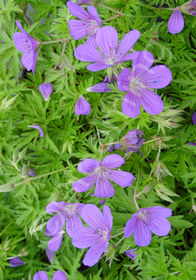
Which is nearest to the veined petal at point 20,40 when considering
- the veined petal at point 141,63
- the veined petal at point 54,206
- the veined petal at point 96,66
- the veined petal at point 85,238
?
the veined petal at point 96,66

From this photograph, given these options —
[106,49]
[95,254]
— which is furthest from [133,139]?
[95,254]

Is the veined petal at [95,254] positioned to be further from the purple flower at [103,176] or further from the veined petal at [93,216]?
the purple flower at [103,176]

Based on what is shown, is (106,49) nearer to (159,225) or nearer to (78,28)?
(78,28)

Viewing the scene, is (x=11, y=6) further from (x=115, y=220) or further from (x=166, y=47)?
(x=115, y=220)

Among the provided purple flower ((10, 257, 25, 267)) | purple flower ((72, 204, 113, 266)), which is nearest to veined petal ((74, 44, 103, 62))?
purple flower ((72, 204, 113, 266))

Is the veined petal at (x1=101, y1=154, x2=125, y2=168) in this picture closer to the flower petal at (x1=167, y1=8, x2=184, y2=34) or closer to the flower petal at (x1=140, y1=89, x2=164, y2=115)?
the flower petal at (x1=140, y1=89, x2=164, y2=115)

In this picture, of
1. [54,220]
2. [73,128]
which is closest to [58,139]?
[73,128]
